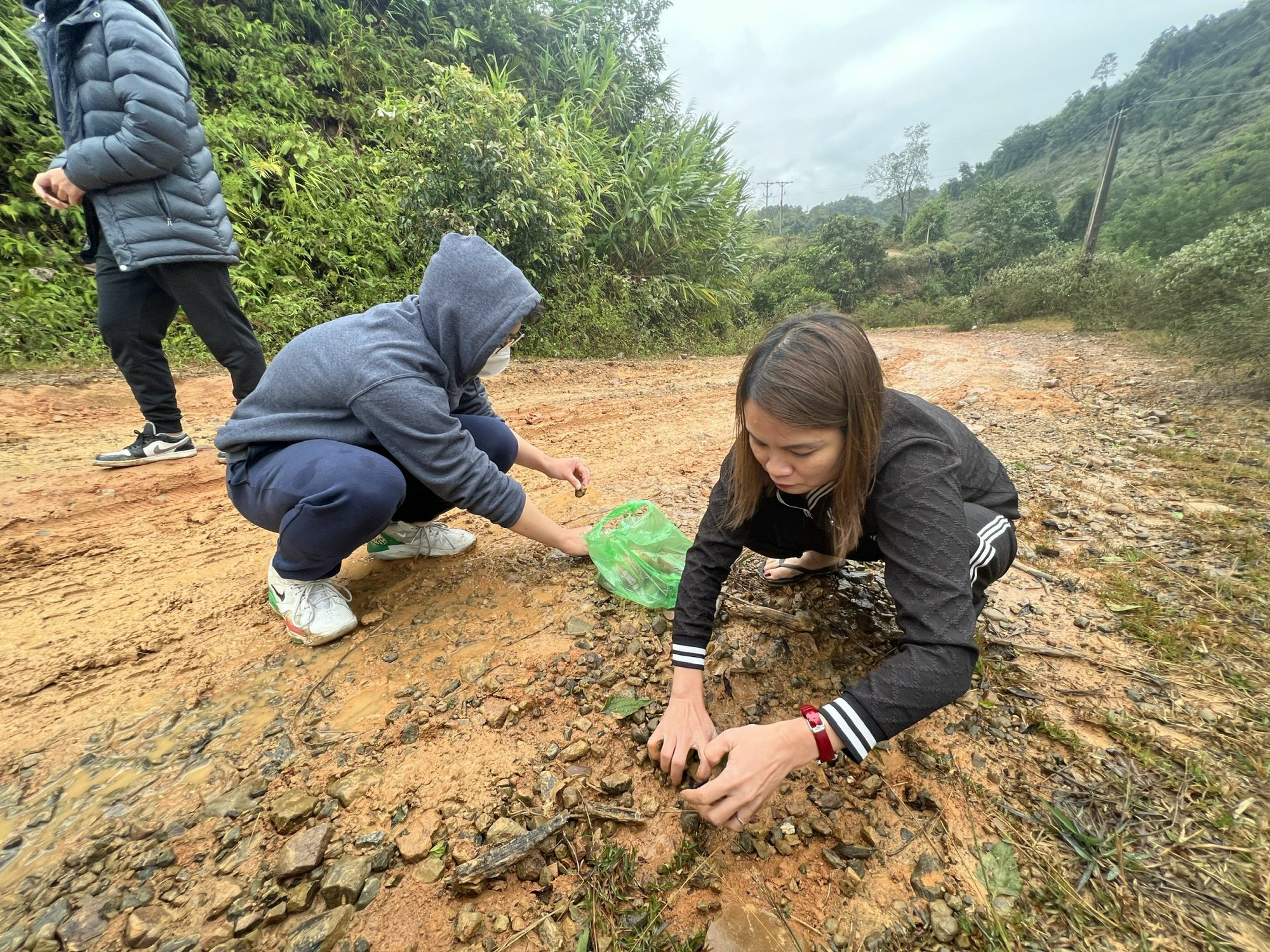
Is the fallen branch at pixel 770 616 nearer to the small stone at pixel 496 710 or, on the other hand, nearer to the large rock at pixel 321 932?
the small stone at pixel 496 710

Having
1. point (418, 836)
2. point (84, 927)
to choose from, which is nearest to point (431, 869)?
point (418, 836)

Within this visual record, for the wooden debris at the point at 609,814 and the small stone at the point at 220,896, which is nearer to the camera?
the small stone at the point at 220,896

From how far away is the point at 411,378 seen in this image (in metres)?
1.57

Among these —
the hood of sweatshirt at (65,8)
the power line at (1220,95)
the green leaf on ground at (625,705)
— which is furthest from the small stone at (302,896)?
the power line at (1220,95)

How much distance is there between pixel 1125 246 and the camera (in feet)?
59.1

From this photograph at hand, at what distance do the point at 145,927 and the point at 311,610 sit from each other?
0.85 m

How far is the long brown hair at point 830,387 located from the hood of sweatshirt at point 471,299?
0.80 meters

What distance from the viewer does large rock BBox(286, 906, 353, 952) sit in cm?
99

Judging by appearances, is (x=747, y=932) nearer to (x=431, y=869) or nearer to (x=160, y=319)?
(x=431, y=869)

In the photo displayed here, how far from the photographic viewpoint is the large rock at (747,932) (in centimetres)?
104

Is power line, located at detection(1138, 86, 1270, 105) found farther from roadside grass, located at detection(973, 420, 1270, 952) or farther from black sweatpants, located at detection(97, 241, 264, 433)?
black sweatpants, located at detection(97, 241, 264, 433)

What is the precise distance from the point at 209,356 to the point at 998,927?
5721 mm

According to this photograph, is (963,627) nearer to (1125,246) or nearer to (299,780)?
(299,780)

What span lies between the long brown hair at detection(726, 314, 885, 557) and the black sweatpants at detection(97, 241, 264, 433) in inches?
112
